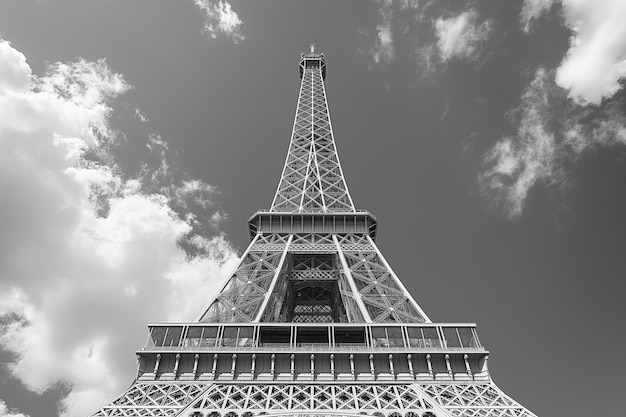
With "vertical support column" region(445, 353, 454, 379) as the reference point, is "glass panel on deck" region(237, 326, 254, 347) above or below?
above

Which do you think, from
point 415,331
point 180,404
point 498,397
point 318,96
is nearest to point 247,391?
point 180,404

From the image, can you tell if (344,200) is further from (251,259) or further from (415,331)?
(415,331)

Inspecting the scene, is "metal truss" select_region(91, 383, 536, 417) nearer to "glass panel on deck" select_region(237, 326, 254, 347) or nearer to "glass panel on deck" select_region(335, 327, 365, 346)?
"glass panel on deck" select_region(237, 326, 254, 347)

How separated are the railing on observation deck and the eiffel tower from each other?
46 millimetres

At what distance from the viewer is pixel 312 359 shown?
19859 mm

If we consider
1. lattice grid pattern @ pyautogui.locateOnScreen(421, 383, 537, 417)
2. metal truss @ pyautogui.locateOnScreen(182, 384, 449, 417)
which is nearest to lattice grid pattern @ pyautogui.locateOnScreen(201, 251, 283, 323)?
metal truss @ pyautogui.locateOnScreen(182, 384, 449, 417)

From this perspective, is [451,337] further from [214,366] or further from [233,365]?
[214,366]

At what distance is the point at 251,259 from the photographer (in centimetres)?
3017

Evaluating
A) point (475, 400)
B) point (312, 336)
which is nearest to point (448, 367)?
point (475, 400)

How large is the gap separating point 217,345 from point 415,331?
9.05m

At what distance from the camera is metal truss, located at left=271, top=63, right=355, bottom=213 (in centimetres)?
3641

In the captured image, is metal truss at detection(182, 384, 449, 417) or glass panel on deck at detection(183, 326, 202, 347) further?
glass panel on deck at detection(183, 326, 202, 347)

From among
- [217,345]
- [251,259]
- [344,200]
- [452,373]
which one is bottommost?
[452,373]

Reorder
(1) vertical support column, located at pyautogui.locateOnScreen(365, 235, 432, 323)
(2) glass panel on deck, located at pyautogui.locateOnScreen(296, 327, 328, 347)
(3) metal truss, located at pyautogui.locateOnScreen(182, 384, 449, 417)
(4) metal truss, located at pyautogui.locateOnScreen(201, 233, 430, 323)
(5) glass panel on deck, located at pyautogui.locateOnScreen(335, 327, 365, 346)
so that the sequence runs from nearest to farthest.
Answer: (3) metal truss, located at pyautogui.locateOnScreen(182, 384, 449, 417), (5) glass panel on deck, located at pyautogui.locateOnScreen(335, 327, 365, 346), (2) glass panel on deck, located at pyautogui.locateOnScreen(296, 327, 328, 347), (1) vertical support column, located at pyautogui.locateOnScreen(365, 235, 432, 323), (4) metal truss, located at pyautogui.locateOnScreen(201, 233, 430, 323)
